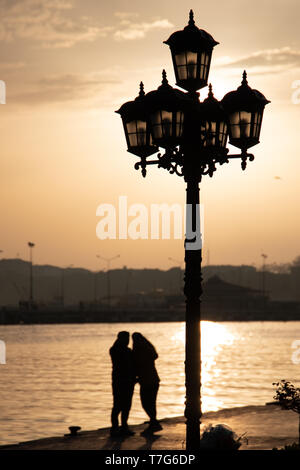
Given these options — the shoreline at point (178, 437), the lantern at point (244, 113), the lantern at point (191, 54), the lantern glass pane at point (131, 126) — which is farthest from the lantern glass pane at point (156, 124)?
the shoreline at point (178, 437)

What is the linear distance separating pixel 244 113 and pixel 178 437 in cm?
627

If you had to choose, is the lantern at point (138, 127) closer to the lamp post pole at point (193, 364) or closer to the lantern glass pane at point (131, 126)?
the lantern glass pane at point (131, 126)

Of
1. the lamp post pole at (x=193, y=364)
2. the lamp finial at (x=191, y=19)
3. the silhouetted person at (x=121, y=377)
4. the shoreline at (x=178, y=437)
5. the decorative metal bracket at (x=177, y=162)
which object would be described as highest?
the lamp finial at (x=191, y=19)

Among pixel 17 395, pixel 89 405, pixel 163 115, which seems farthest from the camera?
pixel 17 395

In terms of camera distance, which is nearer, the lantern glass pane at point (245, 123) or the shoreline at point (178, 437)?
the lantern glass pane at point (245, 123)

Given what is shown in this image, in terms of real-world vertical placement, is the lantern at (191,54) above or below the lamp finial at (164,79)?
above

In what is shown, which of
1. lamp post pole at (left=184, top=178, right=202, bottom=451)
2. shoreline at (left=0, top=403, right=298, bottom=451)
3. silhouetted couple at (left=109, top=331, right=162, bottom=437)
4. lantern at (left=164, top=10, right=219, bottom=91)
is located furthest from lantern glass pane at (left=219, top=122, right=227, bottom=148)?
silhouetted couple at (left=109, top=331, right=162, bottom=437)

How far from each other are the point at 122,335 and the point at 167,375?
791 inches

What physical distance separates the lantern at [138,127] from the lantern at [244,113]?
3.20 ft

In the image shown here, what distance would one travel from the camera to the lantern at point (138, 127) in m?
10.4

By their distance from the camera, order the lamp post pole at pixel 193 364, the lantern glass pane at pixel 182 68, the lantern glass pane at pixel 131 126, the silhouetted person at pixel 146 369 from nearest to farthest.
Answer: the lamp post pole at pixel 193 364 < the lantern glass pane at pixel 182 68 < the lantern glass pane at pixel 131 126 < the silhouetted person at pixel 146 369
